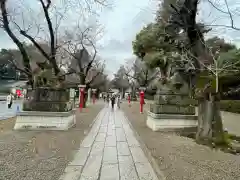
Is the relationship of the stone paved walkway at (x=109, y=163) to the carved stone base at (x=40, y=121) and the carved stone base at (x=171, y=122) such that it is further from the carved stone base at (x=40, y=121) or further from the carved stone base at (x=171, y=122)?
the carved stone base at (x=171, y=122)

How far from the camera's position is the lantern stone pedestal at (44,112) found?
9.45 m

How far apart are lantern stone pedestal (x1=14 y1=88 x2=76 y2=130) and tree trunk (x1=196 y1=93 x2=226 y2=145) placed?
17.5 feet

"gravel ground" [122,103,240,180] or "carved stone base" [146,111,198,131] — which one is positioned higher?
"carved stone base" [146,111,198,131]

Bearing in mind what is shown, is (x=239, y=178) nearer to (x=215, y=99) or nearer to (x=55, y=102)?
(x=215, y=99)

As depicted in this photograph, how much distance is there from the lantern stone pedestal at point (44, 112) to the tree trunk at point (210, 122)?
17.5 feet

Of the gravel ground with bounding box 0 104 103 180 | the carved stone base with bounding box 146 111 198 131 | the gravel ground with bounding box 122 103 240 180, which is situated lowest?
the gravel ground with bounding box 122 103 240 180

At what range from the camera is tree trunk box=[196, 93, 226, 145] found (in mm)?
7176

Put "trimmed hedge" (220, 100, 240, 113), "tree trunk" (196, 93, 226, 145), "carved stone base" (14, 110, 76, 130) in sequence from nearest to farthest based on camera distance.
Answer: "tree trunk" (196, 93, 226, 145) → "carved stone base" (14, 110, 76, 130) → "trimmed hedge" (220, 100, 240, 113)

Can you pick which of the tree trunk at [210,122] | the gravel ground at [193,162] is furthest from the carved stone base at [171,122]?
the gravel ground at [193,162]

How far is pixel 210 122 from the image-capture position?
24.1 feet

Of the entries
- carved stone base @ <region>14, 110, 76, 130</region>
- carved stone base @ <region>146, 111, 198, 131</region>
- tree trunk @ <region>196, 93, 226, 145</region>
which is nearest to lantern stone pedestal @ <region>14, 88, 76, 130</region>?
carved stone base @ <region>14, 110, 76, 130</region>

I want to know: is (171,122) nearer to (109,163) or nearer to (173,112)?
(173,112)

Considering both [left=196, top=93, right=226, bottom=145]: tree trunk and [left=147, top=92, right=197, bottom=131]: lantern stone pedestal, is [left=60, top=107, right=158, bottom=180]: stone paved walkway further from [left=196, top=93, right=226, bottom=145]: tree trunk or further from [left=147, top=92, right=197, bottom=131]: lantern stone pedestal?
[left=147, top=92, right=197, bottom=131]: lantern stone pedestal

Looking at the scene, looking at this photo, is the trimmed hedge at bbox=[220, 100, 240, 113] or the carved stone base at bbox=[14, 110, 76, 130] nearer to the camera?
the carved stone base at bbox=[14, 110, 76, 130]
